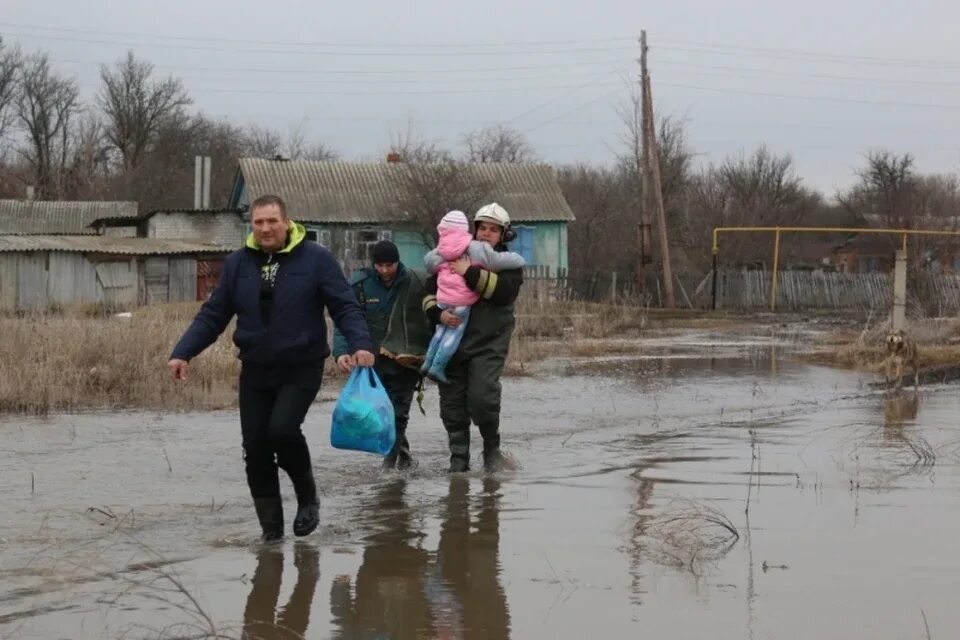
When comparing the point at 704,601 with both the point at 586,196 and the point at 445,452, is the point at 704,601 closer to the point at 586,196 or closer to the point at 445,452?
the point at 445,452

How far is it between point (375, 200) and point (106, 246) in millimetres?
12419

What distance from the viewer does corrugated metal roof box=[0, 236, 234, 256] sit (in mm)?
38250

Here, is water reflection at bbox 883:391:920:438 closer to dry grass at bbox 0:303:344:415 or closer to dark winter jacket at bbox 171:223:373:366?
dark winter jacket at bbox 171:223:373:366

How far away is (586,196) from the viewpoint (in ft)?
225

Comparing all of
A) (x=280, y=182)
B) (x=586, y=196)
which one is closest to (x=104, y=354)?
(x=280, y=182)

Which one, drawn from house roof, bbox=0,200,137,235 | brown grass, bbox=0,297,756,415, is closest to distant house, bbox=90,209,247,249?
house roof, bbox=0,200,137,235

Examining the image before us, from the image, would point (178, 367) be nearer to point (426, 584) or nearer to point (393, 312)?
point (426, 584)

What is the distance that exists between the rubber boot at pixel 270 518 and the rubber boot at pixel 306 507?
10 centimetres

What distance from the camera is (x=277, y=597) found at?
220 inches

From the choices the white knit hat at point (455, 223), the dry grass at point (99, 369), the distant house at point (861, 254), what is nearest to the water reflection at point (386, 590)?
the white knit hat at point (455, 223)

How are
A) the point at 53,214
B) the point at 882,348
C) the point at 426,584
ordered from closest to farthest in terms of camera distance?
the point at 426,584 → the point at 882,348 → the point at 53,214

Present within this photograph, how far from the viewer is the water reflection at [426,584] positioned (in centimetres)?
512

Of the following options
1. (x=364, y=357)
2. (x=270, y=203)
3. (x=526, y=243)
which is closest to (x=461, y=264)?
(x=364, y=357)

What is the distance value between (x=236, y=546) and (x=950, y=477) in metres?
4.32
